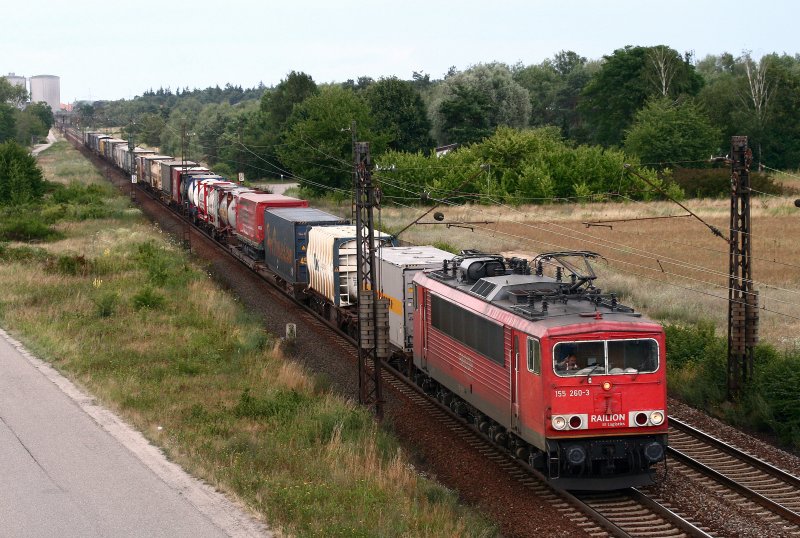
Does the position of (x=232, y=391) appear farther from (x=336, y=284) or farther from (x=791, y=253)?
(x=791, y=253)

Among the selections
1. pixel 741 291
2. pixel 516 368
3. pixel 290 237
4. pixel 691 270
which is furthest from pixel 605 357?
pixel 691 270

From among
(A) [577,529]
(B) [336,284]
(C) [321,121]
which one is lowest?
(A) [577,529]

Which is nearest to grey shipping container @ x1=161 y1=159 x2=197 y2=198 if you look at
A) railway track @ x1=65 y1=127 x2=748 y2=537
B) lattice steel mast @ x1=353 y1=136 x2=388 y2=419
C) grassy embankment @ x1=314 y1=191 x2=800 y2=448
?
grassy embankment @ x1=314 y1=191 x2=800 y2=448

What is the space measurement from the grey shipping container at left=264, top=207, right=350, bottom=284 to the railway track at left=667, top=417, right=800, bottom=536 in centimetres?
1862

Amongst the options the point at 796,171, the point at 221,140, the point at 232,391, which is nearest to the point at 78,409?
the point at 232,391

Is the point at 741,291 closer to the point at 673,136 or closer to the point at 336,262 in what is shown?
the point at 336,262

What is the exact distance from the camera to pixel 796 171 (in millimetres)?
94625

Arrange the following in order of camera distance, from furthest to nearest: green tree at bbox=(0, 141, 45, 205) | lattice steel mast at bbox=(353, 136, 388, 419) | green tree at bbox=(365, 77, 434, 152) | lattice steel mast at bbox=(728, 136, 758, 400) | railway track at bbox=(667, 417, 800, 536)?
green tree at bbox=(365, 77, 434, 152)
green tree at bbox=(0, 141, 45, 205)
lattice steel mast at bbox=(353, 136, 388, 419)
lattice steel mast at bbox=(728, 136, 758, 400)
railway track at bbox=(667, 417, 800, 536)

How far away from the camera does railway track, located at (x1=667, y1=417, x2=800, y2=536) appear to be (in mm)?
17938

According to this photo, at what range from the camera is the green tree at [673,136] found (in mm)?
88125

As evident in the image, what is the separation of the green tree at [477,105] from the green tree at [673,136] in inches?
782

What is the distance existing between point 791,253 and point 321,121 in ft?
138

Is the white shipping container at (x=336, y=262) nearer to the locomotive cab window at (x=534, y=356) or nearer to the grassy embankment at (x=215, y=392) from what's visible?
the grassy embankment at (x=215, y=392)

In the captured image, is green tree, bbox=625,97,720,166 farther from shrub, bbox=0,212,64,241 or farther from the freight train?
the freight train
